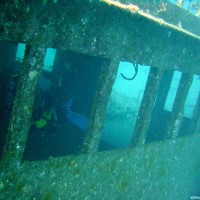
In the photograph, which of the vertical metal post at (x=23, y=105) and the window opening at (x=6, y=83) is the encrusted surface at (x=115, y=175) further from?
the window opening at (x=6, y=83)

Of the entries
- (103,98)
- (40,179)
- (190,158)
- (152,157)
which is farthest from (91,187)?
(190,158)

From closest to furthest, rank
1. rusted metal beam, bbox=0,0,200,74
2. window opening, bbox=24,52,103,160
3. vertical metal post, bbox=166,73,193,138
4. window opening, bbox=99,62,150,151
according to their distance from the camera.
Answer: rusted metal beam, bbox=0,0,200,74 < window opening, bbox=24,52,103,160 < vertical metal post, bbox=166,73,193,138 < window opening, bbox=99,62,150,151

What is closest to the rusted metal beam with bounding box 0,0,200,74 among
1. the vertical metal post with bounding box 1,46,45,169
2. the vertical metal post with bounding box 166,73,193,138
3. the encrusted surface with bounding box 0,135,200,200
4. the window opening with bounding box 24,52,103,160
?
the vertical metal post with bounding box 1,46,45,169

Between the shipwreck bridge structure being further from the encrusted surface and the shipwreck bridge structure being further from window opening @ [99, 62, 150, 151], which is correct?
window opening @ [99, 62, 150, 151]

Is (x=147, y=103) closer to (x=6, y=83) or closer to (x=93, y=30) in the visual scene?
(x=93, y=30)

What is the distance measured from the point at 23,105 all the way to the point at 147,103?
2.59m

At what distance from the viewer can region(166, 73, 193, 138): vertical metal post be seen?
5820 millimetres

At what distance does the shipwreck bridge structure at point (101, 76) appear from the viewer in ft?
9.07

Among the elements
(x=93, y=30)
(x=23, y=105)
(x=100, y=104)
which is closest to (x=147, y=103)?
(x=100, y=104)

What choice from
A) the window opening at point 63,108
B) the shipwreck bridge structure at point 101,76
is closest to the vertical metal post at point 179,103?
the shipwreck bridge structure at point 101,76

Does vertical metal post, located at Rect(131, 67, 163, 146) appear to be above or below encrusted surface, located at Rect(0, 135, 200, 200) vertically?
above

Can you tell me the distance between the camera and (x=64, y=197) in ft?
12.3

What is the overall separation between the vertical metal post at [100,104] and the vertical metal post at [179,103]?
2.55 metres

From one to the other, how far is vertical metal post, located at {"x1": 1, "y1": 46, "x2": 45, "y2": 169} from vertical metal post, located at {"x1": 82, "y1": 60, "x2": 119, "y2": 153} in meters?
1.12
